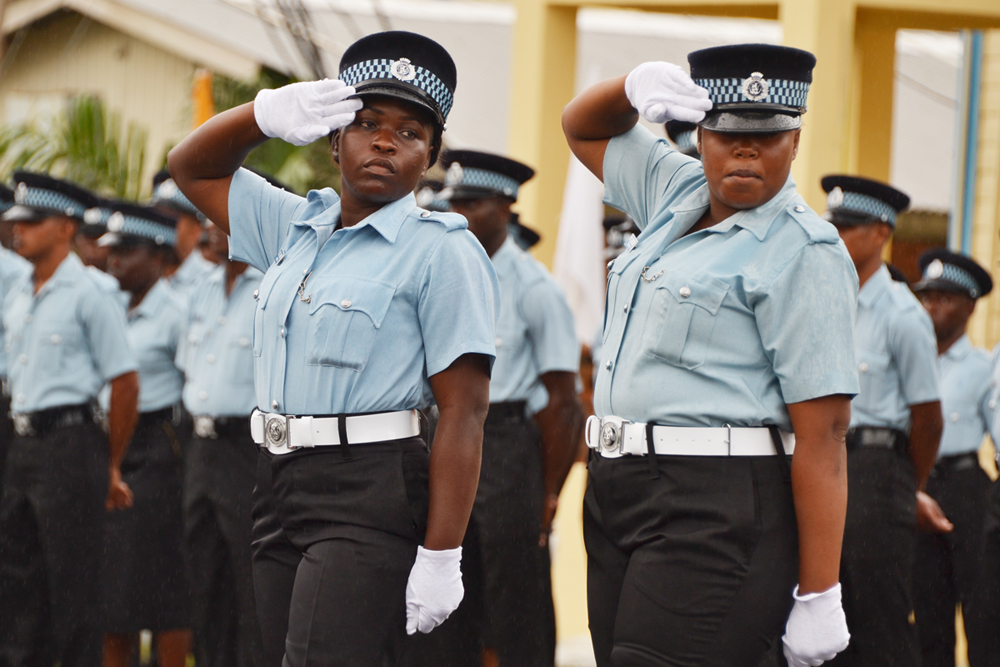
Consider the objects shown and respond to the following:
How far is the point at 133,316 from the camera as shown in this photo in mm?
7184

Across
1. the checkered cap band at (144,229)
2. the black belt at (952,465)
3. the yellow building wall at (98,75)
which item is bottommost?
the black belt at (952,465)

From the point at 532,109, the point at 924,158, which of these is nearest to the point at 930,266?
the point at 532,109

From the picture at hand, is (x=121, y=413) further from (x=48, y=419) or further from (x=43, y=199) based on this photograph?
(x=43, y=199)

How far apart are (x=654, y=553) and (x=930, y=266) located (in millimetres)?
4692

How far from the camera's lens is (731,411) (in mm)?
3148

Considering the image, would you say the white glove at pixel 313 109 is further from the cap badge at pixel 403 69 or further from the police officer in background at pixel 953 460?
the police officer in background at pixel 953 460

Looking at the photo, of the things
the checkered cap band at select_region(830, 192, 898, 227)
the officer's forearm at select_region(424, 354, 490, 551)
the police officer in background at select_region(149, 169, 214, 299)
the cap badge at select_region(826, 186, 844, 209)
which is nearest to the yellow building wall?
the police officer in background at select_region(149, 169, 214, 299)

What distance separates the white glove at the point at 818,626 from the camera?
3090 mm

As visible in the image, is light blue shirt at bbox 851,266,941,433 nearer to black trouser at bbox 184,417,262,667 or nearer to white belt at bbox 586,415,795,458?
white belt at bbox 586,415,795,458

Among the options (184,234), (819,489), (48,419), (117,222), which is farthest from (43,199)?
(819,489)

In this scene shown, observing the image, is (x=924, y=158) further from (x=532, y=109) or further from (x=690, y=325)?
(x=690, y=325)

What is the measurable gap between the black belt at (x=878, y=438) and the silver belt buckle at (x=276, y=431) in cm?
320

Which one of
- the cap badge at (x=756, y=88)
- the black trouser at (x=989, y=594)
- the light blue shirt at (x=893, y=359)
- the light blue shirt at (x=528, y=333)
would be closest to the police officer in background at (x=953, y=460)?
the black trouser at (x=989, y=594)

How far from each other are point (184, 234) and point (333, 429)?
5.72 m
